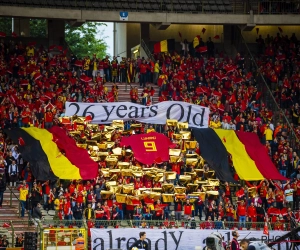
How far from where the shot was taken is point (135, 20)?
55969 millimetres

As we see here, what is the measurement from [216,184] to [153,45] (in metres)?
18.3

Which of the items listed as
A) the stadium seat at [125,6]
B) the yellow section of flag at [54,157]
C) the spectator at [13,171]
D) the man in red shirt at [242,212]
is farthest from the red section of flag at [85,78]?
the man in red shirt at [242,212]

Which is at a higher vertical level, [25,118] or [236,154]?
[25,118]

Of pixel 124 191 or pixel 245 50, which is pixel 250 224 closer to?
pixel 124 191

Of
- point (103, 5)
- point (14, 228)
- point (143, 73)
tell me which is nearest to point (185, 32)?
point (103, 5)

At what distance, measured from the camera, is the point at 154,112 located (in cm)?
4866

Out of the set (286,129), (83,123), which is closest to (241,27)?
(286,129)

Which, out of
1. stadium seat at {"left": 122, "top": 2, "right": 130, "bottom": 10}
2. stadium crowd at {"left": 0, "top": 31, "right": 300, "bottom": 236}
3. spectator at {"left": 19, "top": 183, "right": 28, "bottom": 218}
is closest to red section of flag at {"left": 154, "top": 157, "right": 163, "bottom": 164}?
stadium crowd at {"left": 0, "top": 31, "right": 300, "bottom": 236}

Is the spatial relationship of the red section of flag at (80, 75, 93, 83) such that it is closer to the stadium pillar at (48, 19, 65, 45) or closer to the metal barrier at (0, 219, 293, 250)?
the stadium pillar at (48, 19, 65, 45)

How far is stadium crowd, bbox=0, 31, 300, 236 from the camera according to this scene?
136 ft

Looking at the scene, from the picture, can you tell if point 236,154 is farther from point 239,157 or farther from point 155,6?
point 155,6

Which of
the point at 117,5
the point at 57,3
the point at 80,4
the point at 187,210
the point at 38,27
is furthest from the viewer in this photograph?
the point at 38,27

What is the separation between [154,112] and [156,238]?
38.6 feet

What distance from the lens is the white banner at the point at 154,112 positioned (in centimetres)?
4809
